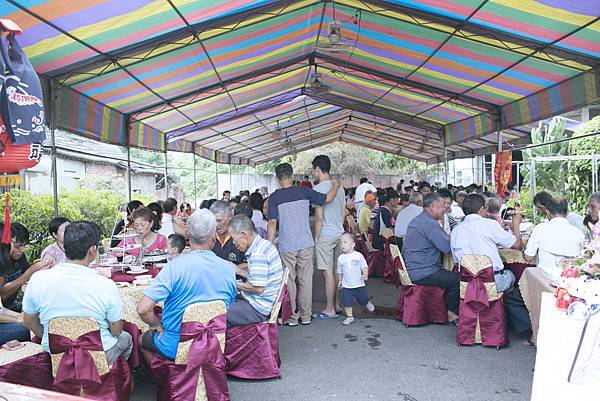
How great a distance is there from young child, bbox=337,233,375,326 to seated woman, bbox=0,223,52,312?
275 centimetres

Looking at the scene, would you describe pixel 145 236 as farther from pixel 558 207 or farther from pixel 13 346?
pixel 558 207

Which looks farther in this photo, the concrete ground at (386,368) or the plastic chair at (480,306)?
the plastic chair at (480,306)

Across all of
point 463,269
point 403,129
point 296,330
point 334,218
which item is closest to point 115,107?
point 334,218

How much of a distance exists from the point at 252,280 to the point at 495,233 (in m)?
2.17

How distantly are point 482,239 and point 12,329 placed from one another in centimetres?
365

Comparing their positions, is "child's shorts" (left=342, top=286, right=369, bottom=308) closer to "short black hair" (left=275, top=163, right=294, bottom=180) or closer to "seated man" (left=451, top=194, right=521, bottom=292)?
"seated man" (left=451, top=194, right=521, bottom=292)

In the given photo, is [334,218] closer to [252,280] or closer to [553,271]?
[252,280]

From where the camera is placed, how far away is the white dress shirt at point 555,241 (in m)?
4.11

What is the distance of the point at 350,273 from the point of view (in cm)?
523

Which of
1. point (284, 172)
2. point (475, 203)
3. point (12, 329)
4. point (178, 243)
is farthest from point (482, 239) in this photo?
point (12, 329)

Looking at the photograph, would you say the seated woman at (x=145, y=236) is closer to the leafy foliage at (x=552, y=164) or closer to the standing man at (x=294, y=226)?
the standing man at (x=294, y=226)

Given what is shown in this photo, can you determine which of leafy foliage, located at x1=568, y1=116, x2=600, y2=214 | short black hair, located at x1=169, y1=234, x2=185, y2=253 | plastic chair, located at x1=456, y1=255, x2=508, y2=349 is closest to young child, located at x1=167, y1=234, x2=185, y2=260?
short black hair, located at x1=169, y1=234, x2=185, y2=253

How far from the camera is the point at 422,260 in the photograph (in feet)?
16.4

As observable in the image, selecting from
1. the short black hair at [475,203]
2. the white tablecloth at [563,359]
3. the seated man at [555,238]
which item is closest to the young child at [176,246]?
the short black hair at [475,203]
